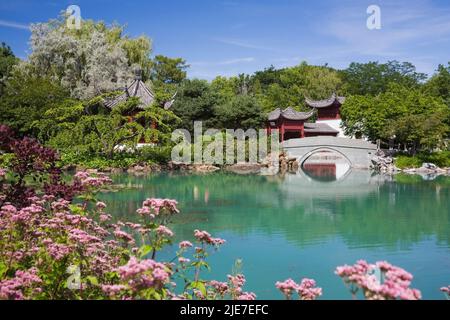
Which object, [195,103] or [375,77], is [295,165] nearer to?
[195,103]

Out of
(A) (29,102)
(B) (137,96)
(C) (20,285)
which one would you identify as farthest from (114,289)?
(B) (137,96)

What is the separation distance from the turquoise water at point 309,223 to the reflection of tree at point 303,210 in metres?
0.02

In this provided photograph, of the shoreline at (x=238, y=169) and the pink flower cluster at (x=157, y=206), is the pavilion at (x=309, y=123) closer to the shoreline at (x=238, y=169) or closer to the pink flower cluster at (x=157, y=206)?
the shoreline at (x=238, y=169)

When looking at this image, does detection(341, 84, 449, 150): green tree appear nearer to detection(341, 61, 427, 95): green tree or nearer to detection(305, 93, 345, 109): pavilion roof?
detection(305, 93, 345, 109): pavilion roof

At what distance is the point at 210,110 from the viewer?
954 inches

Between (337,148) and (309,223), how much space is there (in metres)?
14.4

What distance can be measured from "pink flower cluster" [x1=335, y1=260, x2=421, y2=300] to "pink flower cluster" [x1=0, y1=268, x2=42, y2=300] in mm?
1586

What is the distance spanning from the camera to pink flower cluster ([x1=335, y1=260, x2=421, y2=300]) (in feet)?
5.93

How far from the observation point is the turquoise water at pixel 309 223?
6410 mm

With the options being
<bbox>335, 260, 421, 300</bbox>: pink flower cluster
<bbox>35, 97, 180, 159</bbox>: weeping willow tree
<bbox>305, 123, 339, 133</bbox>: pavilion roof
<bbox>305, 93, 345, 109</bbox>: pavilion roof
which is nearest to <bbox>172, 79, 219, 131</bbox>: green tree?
<bbox>35, 97, 180, 159</bbox>: weeping willow tree

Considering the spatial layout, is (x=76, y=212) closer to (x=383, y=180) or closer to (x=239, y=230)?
(x=239, y=230)

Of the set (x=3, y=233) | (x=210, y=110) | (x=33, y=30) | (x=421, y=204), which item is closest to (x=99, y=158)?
(x=210, y=110)

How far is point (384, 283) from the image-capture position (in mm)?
1914
